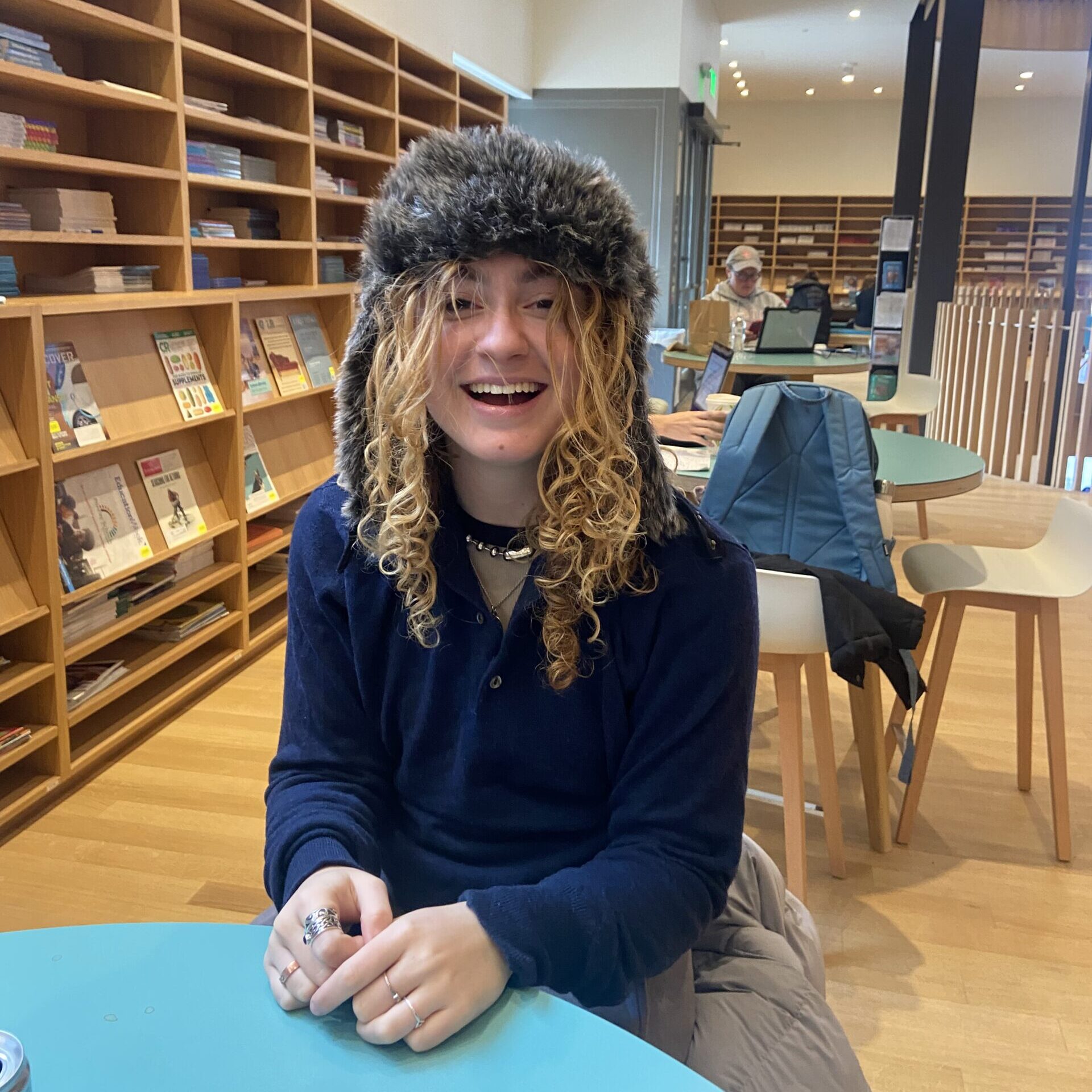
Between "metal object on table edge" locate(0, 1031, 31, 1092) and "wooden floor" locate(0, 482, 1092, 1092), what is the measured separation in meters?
1.60

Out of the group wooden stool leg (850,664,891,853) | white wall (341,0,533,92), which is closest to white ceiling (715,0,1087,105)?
white wall (341,0,533,92)

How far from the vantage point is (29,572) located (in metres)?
2.56

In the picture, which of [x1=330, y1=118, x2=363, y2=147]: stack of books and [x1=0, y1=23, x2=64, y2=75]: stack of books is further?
[x1=330, y1=118, x2=363, y2=147]: stack of books

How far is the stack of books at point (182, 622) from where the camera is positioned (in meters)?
3.24

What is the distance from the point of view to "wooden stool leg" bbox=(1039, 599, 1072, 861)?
2.48 metres

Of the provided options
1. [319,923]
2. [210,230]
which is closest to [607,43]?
[210,230]

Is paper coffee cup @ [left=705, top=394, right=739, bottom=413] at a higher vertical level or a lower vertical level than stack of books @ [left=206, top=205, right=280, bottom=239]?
lower

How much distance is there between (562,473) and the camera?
3.46ft

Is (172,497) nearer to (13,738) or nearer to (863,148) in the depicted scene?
(13,738)

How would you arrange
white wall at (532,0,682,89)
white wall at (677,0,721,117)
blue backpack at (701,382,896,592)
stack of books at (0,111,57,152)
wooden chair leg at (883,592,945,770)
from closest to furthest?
blue backpack at (701,382,896,592) → stack of books at (0,111,57,152) → wooden chair leg at (883,592,945,770) → white wall at (532,0,682,89) → white wall at (677,0,721,117)

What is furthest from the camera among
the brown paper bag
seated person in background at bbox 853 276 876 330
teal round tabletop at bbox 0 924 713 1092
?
seated person in background at bbox 853 276 876 330

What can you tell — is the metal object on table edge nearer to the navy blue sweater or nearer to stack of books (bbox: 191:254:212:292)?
the navy blue sweater

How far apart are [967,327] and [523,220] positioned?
686 centimetres

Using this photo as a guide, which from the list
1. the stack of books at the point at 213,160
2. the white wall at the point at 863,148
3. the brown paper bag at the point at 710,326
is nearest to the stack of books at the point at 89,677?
the stack of books at the point at 213,160
